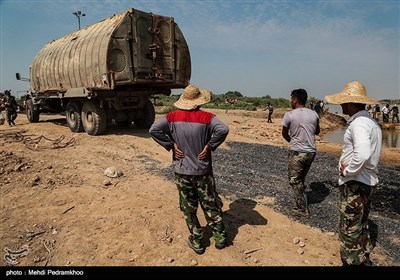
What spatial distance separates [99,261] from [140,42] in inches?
303

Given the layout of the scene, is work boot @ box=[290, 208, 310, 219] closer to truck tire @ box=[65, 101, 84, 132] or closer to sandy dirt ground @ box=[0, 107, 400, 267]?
sandy dirt ground @ box=[0, 107, 400, 267]

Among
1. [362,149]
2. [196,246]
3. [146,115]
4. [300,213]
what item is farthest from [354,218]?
[146,115]

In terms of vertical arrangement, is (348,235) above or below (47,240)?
above

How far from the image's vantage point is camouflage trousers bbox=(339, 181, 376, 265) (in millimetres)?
3127

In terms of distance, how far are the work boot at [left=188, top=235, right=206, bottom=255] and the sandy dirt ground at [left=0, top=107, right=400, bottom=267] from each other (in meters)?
0.06

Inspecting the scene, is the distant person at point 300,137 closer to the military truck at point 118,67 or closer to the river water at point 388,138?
the military truck at point 118,67

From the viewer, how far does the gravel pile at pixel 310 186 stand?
14.6 feet

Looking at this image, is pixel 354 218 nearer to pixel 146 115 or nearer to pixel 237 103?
pixel 146 115

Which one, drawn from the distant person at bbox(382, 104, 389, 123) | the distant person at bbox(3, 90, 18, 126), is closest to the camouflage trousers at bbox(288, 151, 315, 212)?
the distant person at bbox(3, 90, 18, 126)

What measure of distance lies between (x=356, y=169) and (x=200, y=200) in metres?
1.77

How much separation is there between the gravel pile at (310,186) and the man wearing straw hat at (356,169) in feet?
2.79
